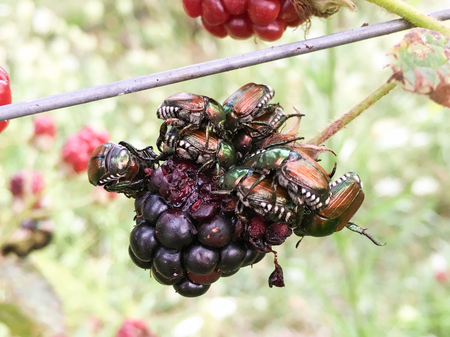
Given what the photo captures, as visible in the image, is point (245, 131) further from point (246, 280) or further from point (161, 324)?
point (246, 280)

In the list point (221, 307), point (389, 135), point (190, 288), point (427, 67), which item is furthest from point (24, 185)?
point (389, 135)

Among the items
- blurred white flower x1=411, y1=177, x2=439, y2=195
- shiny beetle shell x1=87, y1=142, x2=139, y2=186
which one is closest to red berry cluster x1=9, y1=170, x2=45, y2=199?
shiny beetle shell x1=87, y1=142, x2=139, y2=186

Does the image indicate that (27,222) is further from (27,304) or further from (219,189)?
(219,189)

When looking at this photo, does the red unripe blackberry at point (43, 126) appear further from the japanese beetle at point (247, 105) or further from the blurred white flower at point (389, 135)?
the blurred white flower at point (389, 135)

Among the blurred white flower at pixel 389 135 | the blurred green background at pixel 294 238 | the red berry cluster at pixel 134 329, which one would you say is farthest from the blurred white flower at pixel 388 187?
the red berry cluster at pixel 134 329

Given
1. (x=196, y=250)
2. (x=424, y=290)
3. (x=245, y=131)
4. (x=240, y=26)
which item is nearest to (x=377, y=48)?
(x=424, y=290)

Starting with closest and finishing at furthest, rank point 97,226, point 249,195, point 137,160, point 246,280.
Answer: point 249,195
point 137,160
point 246,280
point 97,226

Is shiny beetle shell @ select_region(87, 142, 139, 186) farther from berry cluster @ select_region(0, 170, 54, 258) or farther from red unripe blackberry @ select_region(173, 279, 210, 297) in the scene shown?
berry cluster @ select_region(0, 170, 54, 258)
